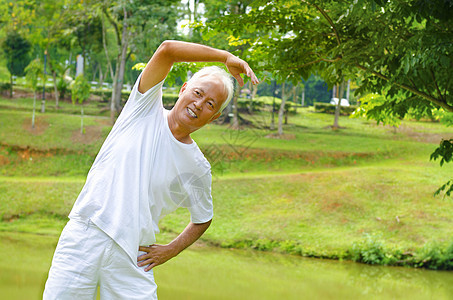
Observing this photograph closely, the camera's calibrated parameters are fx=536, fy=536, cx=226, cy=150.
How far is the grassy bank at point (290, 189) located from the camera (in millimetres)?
11664

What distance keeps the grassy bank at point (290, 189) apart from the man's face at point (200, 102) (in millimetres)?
9344

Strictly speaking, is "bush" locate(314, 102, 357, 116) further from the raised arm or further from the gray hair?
the raised arm

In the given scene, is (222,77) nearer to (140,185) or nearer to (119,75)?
(140,185)

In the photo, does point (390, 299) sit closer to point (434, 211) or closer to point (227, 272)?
point (227, 272)

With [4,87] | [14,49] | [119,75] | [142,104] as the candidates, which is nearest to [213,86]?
[142,104]

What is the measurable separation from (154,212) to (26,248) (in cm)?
854

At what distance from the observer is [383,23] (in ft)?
16.6

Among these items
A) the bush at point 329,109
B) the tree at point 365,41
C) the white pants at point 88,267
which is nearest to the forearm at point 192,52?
the white pants at point 88,267

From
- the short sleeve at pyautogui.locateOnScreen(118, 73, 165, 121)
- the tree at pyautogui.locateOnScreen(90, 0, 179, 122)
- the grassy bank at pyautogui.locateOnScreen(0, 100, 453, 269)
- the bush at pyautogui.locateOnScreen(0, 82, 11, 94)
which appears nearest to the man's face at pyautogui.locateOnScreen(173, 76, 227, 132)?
the short sleeve at pyautogui.locateOnScreen(118, 73, 165, 121)

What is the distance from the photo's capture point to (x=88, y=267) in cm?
204

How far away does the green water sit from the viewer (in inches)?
303

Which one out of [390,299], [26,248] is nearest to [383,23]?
[390,299]

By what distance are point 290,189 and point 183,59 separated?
492 inches

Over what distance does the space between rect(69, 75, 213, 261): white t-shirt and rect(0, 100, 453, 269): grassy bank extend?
366 inches
